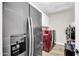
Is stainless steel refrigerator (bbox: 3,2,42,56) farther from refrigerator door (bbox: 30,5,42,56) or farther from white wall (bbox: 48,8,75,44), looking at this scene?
white wall (bbox: 48,8,75,44)

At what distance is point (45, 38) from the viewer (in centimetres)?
142

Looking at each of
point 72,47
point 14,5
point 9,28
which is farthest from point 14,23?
point 72,47

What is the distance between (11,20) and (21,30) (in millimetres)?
161

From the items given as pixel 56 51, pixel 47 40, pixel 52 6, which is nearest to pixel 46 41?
pixel 47 40

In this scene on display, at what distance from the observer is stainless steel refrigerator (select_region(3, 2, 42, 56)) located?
1387mm

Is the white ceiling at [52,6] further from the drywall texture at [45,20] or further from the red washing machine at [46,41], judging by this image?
the red washing machine at [46,41]

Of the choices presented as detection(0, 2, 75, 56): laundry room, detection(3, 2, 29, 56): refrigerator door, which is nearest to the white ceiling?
detection(0, 2, 75, 56): laundry room

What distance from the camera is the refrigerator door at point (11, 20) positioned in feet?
4.54

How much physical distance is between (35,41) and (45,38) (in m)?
0.13

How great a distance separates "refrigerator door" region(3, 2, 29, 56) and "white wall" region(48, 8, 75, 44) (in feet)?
1.10

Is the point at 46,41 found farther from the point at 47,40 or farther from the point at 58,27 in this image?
the point at 58,27

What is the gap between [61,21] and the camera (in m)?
1.39

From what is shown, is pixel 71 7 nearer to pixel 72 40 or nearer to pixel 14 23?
pixel 72 40

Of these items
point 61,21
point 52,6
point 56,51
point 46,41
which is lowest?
point 56,51
